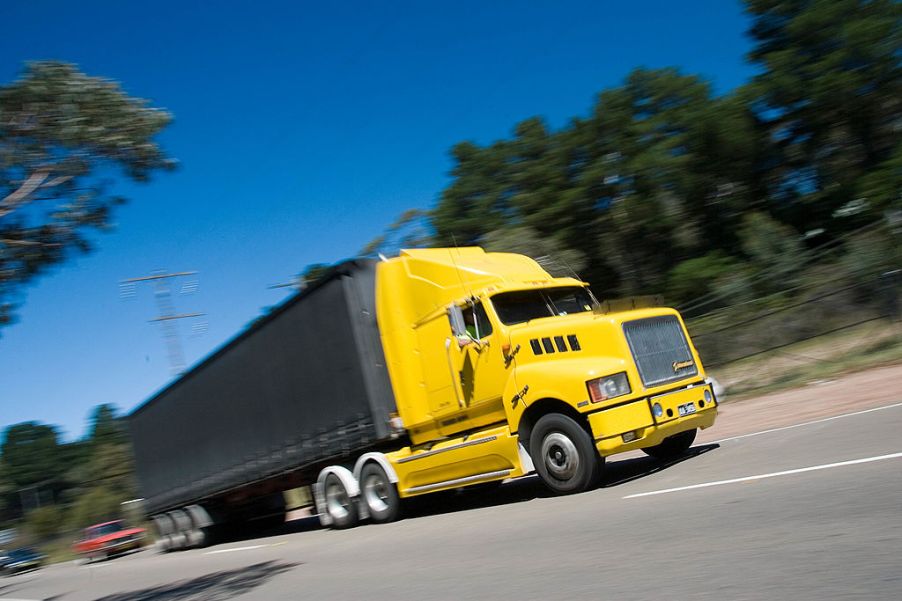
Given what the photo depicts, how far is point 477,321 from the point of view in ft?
36.3

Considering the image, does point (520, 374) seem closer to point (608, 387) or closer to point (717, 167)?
point (608, 387)

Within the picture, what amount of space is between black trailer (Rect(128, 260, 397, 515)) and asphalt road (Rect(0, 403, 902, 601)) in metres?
1.71

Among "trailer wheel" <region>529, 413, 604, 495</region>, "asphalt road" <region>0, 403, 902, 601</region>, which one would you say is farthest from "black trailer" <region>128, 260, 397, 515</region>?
"trailer wheel" <region>529, 413, 604, 495</region>

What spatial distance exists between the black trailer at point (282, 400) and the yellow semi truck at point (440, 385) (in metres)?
0.03

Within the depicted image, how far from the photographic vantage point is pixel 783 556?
5.36 meters

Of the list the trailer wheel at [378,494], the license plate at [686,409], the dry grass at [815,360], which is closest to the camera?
the license plate at [686,409]

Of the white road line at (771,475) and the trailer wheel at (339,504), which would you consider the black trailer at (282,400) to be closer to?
the trailer wheel at (339,504)

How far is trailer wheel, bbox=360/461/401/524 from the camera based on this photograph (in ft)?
41.4

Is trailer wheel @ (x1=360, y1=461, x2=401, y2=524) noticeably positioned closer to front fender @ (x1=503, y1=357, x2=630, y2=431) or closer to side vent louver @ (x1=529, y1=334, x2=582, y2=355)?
front fender @ (x1=503, y1=357, x2=630, y2=431)

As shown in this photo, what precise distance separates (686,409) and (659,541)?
401cm

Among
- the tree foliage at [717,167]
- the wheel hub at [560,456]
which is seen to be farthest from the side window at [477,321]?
the tree foliage at [717,167]

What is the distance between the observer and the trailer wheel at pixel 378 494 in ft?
41.4

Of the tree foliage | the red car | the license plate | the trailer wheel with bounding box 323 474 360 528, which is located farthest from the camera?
the tree foliage

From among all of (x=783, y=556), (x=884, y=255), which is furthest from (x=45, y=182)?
(x=884, y=255)
